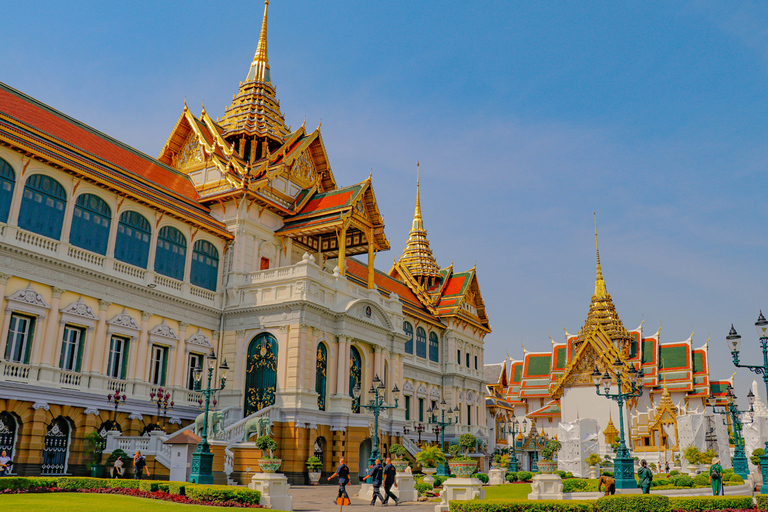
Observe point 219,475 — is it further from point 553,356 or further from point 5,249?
point 553,356

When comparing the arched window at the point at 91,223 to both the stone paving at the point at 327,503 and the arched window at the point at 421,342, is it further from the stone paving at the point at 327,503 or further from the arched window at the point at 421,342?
the arched window at the point at 421,342

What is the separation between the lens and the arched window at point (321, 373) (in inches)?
1143

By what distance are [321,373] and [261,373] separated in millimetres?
2632

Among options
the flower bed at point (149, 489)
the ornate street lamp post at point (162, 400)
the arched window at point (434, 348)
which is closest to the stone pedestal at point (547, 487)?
the flower bed at point (149, 489)

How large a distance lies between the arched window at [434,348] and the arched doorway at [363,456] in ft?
58.1

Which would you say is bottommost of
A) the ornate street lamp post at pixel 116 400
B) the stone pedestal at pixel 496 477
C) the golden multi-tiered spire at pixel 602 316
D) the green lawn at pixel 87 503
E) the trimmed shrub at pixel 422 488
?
the stone pedestal at pixel 496 477

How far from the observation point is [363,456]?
100 feet

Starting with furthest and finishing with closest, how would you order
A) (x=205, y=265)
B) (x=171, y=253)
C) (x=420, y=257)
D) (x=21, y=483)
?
(x=420, y=257) → (x=205, y=265) → (x=171, y=253) → (x=21, y=483)

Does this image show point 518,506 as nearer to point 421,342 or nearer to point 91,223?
point 91,223

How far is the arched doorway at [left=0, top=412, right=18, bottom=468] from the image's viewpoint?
805 inches

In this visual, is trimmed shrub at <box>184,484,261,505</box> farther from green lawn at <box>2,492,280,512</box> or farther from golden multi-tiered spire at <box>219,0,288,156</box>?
golden multi-tiered spire at <box>219,0,288,156</box>

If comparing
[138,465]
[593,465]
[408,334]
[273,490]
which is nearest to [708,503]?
[273,490]

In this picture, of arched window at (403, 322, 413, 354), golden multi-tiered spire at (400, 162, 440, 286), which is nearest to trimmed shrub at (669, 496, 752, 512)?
arched window at (403, 322, 413, 354)

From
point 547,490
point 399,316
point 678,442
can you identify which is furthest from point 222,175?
point 678,442
